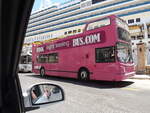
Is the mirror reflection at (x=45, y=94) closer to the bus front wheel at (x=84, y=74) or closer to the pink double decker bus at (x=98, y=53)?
the pink double decker bus at (x=98, y=53)

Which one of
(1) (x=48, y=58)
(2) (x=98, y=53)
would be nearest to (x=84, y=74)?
(2) (x=98, y=53)

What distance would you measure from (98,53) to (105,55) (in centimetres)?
56

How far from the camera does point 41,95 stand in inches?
76.8

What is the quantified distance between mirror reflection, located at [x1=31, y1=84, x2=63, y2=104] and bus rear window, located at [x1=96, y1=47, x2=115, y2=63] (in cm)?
697

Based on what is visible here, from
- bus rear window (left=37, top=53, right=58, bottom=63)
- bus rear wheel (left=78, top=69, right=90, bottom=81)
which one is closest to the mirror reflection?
bus rear wheel (left=78, top=69, right=90, bottom=81)

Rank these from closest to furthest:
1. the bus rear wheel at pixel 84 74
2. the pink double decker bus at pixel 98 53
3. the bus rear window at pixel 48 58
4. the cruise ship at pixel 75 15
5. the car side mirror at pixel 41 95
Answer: the car side mirror at pixel 41 95 < the pink double decker bus at pixel 98 53 < the bus rear wheel at pixel 84 74 < the bus rear window at pixel 48 58 < the cruise ship at pixel 75 15

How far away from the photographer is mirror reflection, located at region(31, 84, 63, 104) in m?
1.79

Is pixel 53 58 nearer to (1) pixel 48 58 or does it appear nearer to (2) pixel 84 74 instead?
(1) pixel 48 58

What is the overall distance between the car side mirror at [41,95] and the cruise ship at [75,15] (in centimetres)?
4514

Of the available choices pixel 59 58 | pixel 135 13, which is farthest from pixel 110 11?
pixel 59 58

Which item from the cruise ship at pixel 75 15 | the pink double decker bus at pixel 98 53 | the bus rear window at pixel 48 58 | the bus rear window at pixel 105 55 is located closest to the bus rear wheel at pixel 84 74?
the pink double decker bus at pixel 98 53

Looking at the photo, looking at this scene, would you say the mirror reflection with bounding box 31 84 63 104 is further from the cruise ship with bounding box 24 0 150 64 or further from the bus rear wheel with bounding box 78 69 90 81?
the cruise ship with bounding box 24 0 150 64

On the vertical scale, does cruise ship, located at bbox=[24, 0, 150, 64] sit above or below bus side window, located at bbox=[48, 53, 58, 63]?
above

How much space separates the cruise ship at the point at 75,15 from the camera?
49.9m
